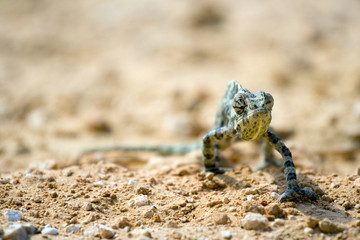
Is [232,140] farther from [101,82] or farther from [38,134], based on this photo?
[101,82]

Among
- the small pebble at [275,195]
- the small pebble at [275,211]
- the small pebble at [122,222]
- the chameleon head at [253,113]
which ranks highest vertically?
the chameleon head at [253,113]

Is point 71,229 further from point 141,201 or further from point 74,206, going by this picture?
point 141,201

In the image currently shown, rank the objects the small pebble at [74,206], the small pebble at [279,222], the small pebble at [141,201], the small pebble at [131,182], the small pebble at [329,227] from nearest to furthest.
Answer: the small pebble at [329,227]
the small pebble at [279,222]
the small pebble at [74,206]
the small pebble at [141,201]
the small pebble at [131,182]

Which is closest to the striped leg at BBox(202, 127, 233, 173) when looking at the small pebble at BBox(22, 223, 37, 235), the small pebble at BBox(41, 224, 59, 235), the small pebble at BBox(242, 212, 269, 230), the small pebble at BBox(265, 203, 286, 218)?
the small pebble at BBox(265, 203, 286, 218)

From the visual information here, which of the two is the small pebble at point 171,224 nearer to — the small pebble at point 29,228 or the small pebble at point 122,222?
the small pebble at point 122,222

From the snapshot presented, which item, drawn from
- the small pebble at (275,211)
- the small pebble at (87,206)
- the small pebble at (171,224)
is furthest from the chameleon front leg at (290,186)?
the small pebble at (87,206)

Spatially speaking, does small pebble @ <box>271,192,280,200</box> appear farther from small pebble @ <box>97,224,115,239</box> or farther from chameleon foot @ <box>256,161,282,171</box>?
small pebble @ <box>97,224,115,239</box>

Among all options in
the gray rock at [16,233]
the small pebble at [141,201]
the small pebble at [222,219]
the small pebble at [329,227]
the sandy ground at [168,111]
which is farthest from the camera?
the small pebble at [141,201]
